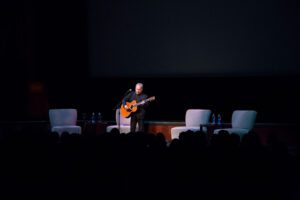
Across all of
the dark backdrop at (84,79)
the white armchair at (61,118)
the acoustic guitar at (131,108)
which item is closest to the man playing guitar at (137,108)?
the acoustic guitar at (131,108)

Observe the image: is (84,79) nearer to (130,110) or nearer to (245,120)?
(130,110)

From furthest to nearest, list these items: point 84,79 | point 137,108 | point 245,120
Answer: point 84,79
point 137,108
point 245,120

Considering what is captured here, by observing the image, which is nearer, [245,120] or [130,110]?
[245,120]

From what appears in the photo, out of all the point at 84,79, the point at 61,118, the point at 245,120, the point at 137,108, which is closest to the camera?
the point at 245,120

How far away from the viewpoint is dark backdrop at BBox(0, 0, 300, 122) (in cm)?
893

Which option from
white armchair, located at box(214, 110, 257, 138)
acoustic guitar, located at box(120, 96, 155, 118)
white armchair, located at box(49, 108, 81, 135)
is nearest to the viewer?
white armchair, located at box(214, 110, 257, 138)

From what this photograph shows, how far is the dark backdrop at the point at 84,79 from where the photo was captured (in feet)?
29.3

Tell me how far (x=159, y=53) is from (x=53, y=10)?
2.46 metres

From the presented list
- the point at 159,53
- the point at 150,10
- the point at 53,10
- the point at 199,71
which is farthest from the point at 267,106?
the point at 53,10

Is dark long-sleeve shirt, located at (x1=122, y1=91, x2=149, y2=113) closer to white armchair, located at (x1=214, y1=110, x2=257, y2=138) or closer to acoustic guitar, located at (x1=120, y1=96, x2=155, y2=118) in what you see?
acoustic guitar, located at (x1=120, y1=96, x2=155, y2=118)

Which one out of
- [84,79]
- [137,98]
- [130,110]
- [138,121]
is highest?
[84,79]

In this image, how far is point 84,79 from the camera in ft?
32.6

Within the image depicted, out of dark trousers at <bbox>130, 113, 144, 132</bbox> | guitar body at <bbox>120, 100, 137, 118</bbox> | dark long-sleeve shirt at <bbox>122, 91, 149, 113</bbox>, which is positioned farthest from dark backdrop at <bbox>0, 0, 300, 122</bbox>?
dark trousers at <bbox>130, 113, 144, 132</bbox>

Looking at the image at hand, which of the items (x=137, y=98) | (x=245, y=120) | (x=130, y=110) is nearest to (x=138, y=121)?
(x=130, y=110)
